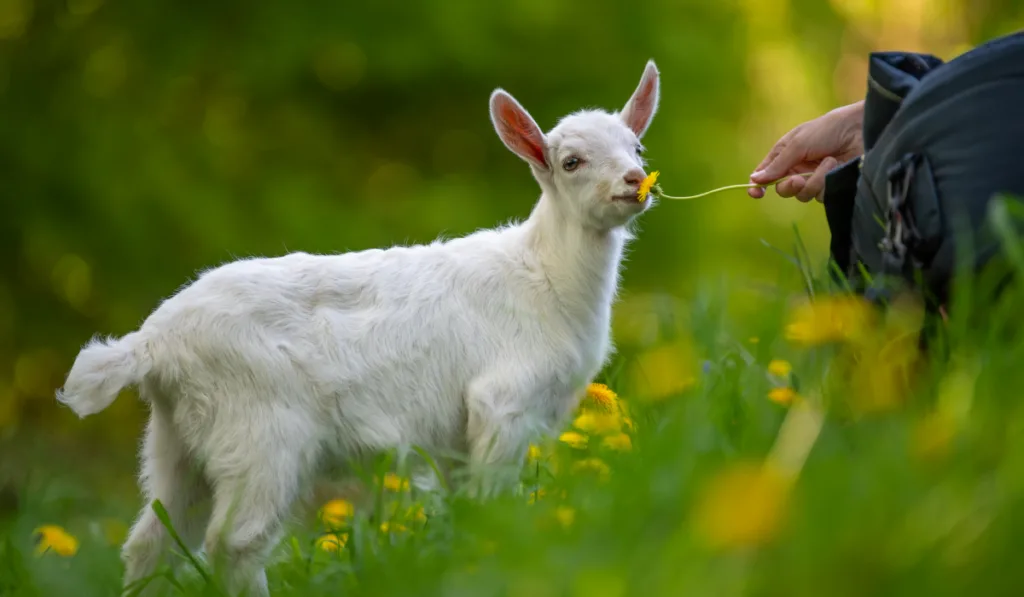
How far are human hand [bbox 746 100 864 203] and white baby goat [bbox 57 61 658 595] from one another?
46 centimetres

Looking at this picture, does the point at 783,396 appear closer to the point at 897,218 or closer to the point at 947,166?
the point at 897,218

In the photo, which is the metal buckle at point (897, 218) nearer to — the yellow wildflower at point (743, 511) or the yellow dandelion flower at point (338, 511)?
the yellow wildflower at point (743, 511)

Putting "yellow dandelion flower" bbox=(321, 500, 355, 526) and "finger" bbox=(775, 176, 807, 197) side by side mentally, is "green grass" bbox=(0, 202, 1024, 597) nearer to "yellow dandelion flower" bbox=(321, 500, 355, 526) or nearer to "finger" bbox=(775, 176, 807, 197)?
"yellow dandelion flower" bbox=(321, 500, 355, 526)

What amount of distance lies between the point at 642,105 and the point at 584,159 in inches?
18.2

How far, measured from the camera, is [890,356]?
86.1 inches

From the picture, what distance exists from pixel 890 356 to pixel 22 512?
3504 mm

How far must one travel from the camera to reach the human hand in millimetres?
3385

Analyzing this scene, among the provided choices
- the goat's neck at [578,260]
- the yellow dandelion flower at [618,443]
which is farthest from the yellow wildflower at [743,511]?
the goat's neck at [578,260]

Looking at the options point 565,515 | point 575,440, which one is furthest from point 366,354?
point 565,515

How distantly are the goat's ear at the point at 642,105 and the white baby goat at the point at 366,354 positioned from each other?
0.54 feet

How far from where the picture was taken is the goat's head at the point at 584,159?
345 centimetres

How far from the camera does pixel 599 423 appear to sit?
2.65 meters

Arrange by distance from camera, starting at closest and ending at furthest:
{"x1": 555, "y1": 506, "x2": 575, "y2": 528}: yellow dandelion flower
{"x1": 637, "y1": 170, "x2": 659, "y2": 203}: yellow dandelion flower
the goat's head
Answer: {"x1": 555, "y1": 506, "x2": 575, "y2": 528}: yellow dandelion flower → {"x1": 637, "y1": 170, "x2": 659, "y2": 203}: yellow dandelion flower → the goat's head

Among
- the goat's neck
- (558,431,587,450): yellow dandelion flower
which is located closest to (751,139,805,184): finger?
the goat's neck
